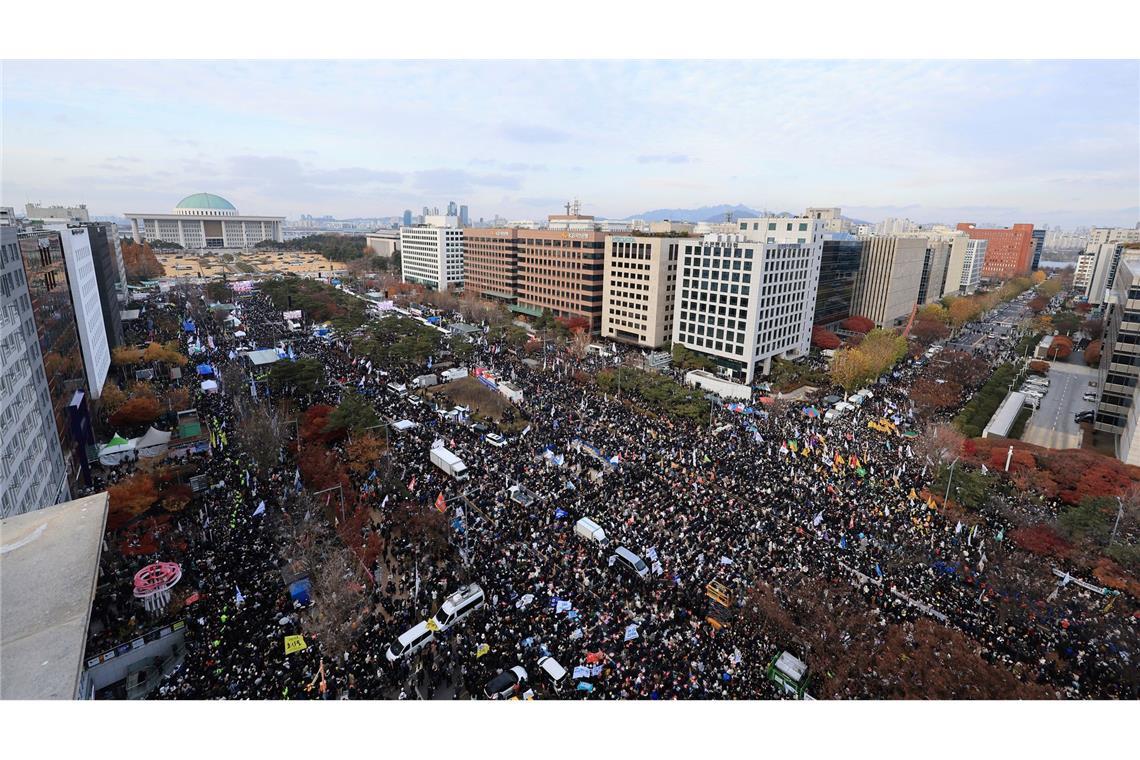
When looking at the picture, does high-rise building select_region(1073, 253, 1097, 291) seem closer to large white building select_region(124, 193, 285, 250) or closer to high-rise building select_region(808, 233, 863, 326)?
high-rise building select_region(808, 233, 863, 326)

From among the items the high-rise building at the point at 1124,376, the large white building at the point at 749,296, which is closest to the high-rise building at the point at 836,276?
the large white building at the point at 749,296

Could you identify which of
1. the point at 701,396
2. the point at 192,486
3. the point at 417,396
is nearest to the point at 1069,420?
the point at 701,396

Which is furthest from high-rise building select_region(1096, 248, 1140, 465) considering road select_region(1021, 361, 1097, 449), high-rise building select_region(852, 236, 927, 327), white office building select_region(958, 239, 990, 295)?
white office building select_region(958, 239, 990, 295)

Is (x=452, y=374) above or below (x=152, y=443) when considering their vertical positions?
above

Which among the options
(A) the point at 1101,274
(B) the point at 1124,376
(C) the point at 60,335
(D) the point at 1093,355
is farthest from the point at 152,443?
(A) the point at 1101,274

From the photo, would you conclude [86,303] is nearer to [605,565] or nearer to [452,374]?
[452,374]
